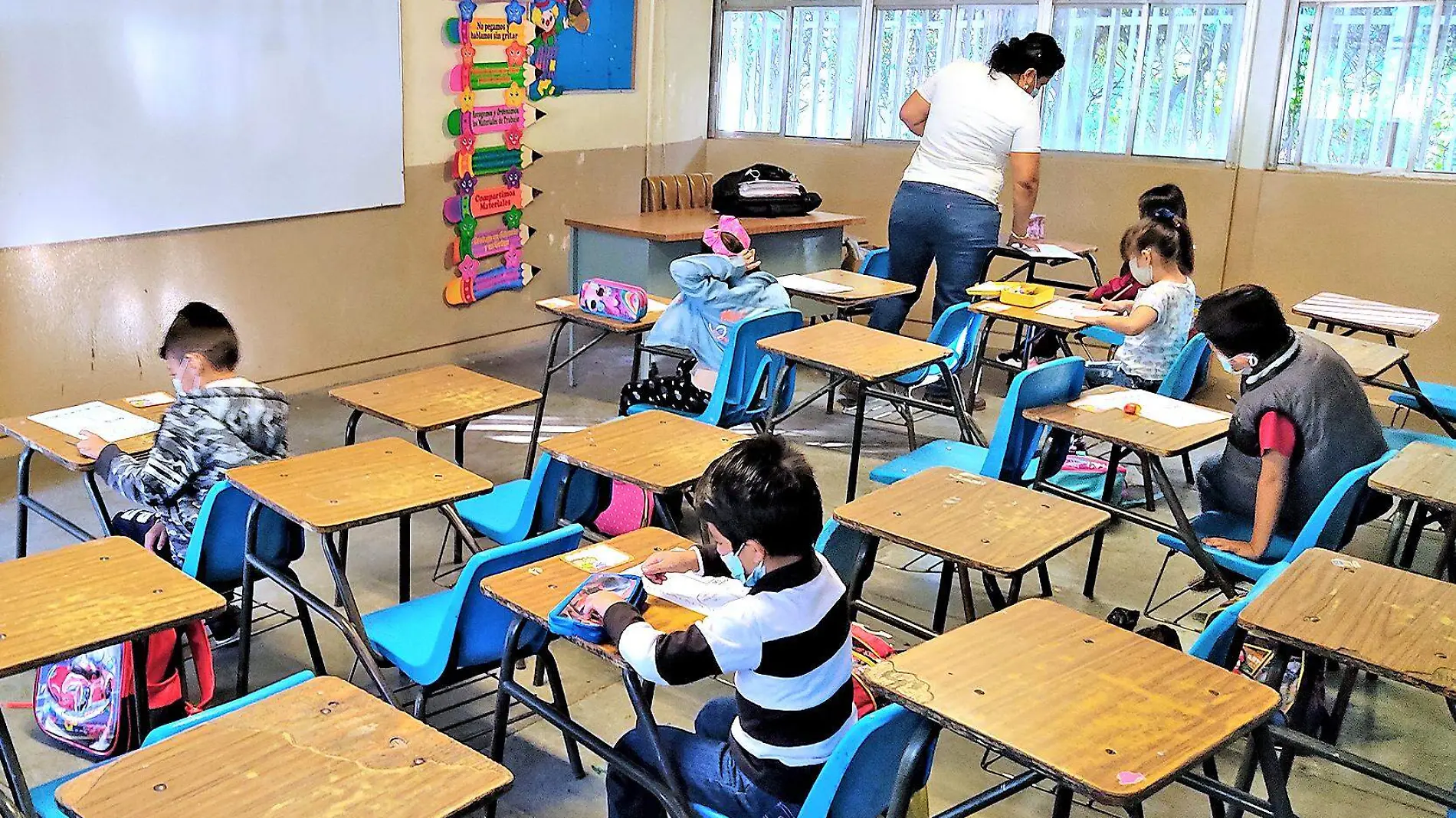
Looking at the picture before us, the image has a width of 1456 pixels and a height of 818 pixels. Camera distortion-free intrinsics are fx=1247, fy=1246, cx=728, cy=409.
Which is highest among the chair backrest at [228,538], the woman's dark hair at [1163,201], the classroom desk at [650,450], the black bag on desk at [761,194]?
the woman's dark hair at [1163,201]

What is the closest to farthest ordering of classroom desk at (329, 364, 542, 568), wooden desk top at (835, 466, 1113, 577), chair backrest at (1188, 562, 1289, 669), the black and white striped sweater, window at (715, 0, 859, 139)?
the black and white striped sweater
chair backrest at (1188, 562, 1289, 669)
wooden desk top at (835, 466, 1113, 577)
classroom desk at (329, 364, 542, 568)
window at (715, 0, 859, 139)

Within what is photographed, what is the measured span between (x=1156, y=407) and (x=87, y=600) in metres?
2.74

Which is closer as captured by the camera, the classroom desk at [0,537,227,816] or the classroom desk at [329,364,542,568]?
the classroom desk at [0,537,227,816]

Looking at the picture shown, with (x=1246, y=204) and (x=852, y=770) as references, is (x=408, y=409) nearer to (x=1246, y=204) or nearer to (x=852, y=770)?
(x=852, y=770)

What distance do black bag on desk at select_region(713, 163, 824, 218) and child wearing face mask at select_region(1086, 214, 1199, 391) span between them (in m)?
2.39

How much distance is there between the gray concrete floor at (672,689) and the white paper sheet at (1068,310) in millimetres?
793

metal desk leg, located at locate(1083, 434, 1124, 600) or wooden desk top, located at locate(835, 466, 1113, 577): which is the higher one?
wooden desk top, located at locate(835, 466, 1113, 577)

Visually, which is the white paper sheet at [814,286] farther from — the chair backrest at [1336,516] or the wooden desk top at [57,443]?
the wooden desk top at [57,443]

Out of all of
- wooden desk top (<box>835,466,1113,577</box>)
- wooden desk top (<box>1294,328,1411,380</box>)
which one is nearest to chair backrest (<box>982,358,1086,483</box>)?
wooden desk top (<box>835,466,1113,577</box>)

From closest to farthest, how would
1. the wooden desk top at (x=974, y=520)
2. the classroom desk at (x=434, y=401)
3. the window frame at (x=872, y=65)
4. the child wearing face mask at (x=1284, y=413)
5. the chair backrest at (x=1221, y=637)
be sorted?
the chair backrest at (x=1221, y=637), the wooden desk top at (x=974, y=520), the child wearing face mask at (x=1284, y=413), the classroom desk at (x=434, y=401), the window frame at (x=872, y=65)

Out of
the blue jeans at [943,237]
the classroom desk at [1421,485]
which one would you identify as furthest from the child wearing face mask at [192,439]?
the blue jeans at [943,237]

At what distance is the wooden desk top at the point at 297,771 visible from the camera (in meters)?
1.52

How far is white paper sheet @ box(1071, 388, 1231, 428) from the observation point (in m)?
3.44

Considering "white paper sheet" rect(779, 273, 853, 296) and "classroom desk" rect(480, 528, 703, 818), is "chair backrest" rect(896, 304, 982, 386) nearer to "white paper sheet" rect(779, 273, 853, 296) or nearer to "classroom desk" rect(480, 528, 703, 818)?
"white paper sheet" rect(779, 273, 853, 296)
